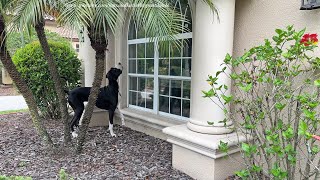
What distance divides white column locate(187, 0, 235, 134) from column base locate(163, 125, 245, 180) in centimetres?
17

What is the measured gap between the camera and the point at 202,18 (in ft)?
12.0

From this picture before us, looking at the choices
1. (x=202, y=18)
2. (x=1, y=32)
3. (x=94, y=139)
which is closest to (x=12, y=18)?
(x=1, y=32)

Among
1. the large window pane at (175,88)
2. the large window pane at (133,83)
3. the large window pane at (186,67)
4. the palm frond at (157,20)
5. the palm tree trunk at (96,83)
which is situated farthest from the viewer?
the large window pane at (133,83)

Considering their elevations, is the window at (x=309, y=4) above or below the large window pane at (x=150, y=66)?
above

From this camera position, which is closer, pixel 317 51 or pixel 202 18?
pixel 317 51

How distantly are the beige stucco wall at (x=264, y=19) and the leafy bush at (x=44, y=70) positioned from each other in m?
5.23

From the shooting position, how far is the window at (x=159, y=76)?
5348 millimetres

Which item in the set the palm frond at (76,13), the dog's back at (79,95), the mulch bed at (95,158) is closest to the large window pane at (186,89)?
the mulch bed at (95,158)

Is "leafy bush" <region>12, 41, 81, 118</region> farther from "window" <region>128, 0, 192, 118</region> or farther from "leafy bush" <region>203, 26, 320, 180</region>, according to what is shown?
"leafy bush" <region>203, 26, 320, 180</region>

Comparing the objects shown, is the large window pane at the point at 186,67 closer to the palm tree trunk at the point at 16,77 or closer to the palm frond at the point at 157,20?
the palm frond at the point at 157,20

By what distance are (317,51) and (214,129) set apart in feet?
5.19

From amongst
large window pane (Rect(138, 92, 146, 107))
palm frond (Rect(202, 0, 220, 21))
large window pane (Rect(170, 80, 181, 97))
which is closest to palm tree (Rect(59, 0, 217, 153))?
palm frond (Rect(202, 0, 220, 21))

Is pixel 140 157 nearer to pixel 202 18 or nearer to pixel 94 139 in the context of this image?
pixel 94 139

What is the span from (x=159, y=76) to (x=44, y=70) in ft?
11.3
